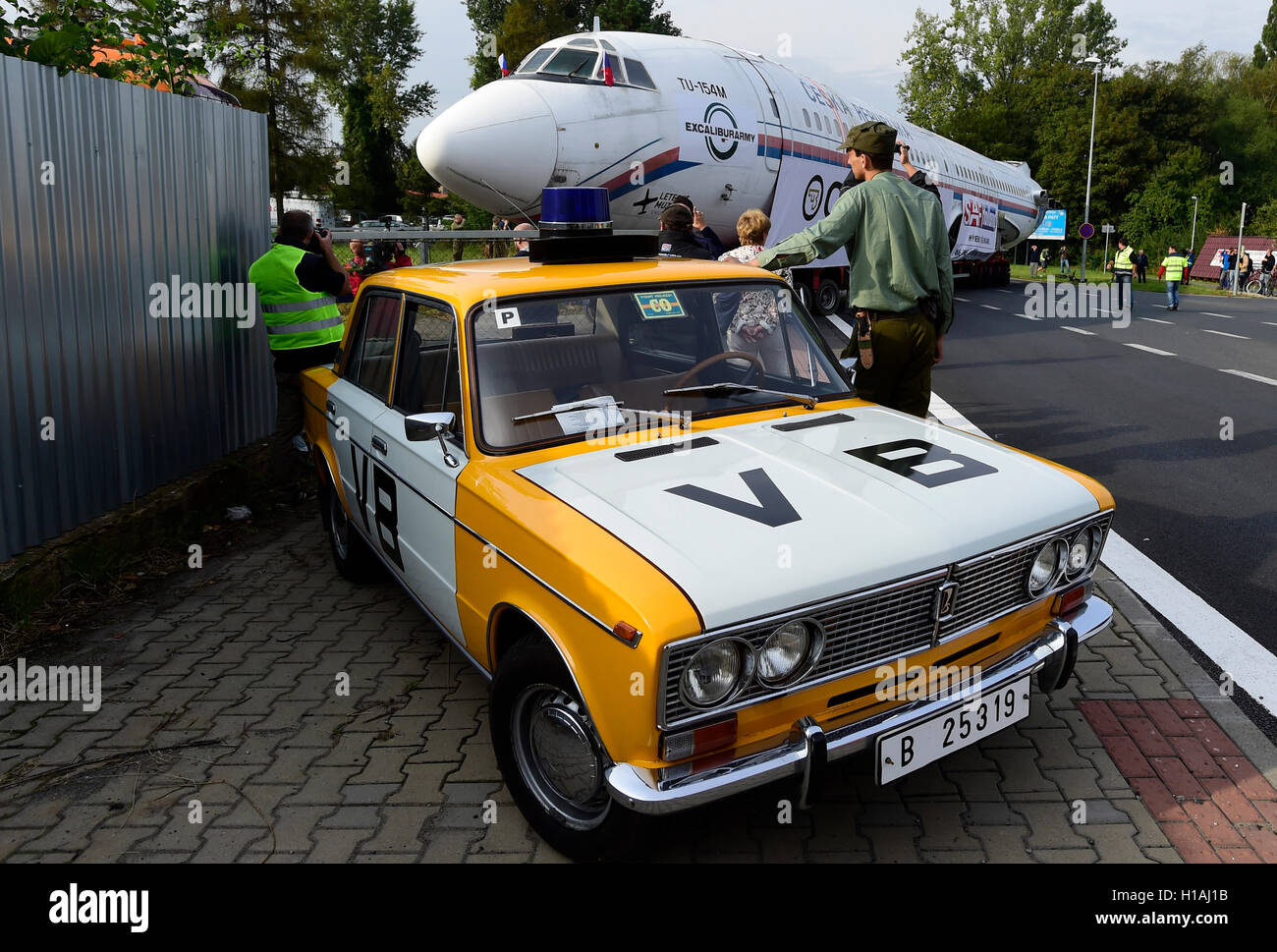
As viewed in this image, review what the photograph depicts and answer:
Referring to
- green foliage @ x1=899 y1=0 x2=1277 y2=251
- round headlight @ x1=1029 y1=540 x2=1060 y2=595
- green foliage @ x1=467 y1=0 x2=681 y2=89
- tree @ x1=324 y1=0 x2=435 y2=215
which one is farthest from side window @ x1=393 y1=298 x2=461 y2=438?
green foliage @ x1=899 y1=0 x2=1277 y2=251

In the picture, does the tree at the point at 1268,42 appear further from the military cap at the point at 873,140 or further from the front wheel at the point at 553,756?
the front wheel at the point at 553,756

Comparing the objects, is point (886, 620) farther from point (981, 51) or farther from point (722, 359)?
point (981, 51)

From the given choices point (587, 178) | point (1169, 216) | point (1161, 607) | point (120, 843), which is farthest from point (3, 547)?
point (1169, 216)

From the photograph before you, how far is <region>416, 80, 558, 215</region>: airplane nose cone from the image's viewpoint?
40.1 ft

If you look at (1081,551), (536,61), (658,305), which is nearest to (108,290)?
(658,305)

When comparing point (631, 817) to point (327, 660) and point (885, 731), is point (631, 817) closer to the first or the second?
point (885, 731)

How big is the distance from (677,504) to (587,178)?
35.5 ft

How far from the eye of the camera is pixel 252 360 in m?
7.96

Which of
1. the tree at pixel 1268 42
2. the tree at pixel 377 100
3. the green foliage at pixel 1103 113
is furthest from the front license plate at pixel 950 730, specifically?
the tree at pixel 1268 42

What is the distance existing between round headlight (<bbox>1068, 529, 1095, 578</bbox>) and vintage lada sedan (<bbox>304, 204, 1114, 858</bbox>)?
0.01 m

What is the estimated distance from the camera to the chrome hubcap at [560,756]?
301 cm

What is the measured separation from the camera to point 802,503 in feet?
10.4

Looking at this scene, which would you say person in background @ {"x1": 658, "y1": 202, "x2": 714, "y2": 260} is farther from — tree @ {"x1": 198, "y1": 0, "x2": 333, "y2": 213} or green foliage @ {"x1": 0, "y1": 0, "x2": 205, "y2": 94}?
tree @ {"x1": 198, "y1": 0, "x2": 333, "y2": 213}

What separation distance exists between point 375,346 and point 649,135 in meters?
9.61
